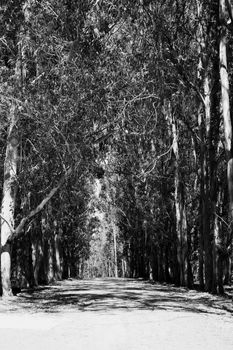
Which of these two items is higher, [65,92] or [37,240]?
[65,92]

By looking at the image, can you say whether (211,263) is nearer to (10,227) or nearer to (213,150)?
(213,150)

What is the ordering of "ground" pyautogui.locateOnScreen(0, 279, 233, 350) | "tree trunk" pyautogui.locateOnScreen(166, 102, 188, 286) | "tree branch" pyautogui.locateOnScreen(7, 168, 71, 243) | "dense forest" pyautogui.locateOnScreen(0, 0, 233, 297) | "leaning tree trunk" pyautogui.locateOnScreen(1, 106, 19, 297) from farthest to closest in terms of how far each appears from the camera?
1. "tree trunk" pyautogui.locateOnScreen(166, 102, 188, 286)
2. "leaning tree trunk" pyautogui.locateOnScreen(1, 106, 19, 297)
3. "tree branch" pyautogui.locateOnScreen(7, 168, 71, 243)
4. "dense forest" pyautogui.locateOnScreen(0, 0, 233, 297)
5. "ground" pyautogui.locateOnScreen(0, 279, 233, 350)

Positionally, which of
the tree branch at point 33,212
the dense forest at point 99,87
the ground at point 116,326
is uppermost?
the dense forest at point 99,87

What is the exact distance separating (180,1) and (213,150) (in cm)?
544

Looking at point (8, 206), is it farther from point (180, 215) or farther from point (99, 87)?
point (180, 215)

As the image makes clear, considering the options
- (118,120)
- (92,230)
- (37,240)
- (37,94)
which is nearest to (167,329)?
(118,120)

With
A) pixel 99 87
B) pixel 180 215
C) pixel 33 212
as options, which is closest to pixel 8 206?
pixel 33 212

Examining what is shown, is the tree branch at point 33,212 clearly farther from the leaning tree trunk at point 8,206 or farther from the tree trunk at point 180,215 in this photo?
the tree trunk at point 180,215

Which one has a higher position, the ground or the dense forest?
the dense forest

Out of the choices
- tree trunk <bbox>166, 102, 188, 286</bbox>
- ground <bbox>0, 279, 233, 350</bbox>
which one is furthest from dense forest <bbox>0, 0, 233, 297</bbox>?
tree trunk <bbox>166, 102, 188, 286</bbox>

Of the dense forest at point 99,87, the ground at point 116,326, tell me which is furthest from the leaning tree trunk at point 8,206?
the ground at point 116,326

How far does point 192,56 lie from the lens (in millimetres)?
19375

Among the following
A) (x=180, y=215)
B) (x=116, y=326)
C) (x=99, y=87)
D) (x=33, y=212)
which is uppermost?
(x=99, y=87)

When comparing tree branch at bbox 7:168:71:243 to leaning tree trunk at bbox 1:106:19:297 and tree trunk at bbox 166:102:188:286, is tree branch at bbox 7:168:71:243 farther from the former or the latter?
A: tree trunk at bbox 166:102:188:286
